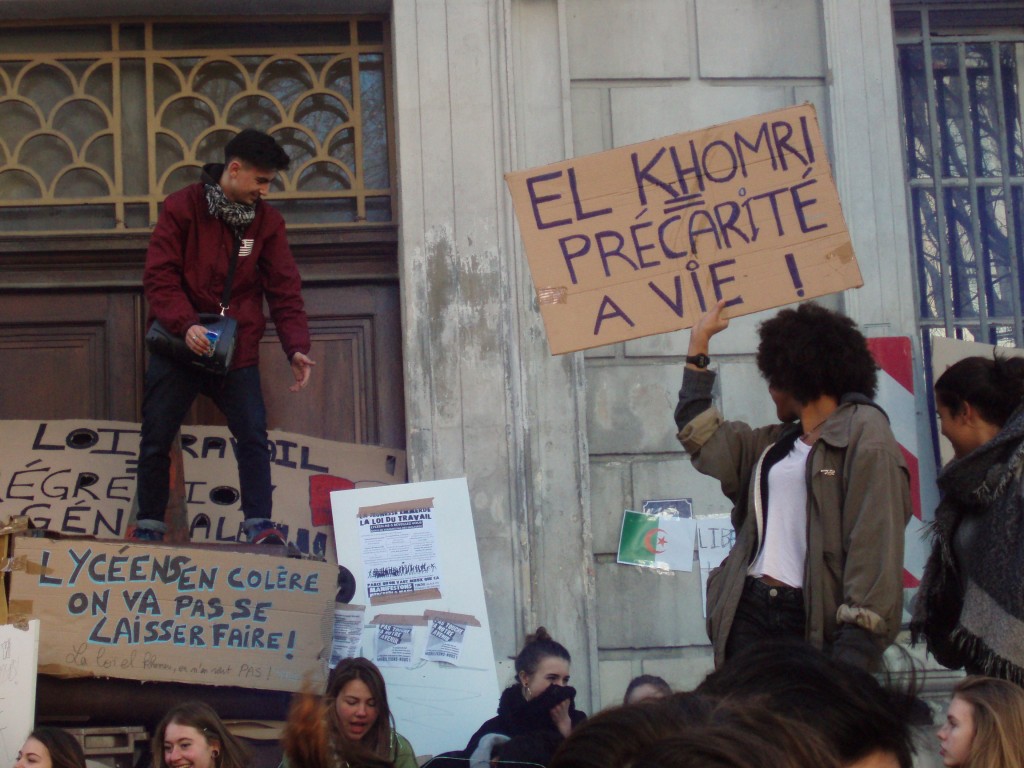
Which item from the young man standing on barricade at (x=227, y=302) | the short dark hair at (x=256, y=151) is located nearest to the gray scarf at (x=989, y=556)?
the young man standing on barricade at (x=227, y=302)

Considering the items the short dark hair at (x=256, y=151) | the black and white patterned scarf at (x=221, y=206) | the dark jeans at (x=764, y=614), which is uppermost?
the short dark hair at (x=256, y=151)

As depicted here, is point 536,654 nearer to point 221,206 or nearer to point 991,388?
point 221,206

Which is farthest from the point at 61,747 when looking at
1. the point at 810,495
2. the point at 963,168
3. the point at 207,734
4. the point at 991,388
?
the point at 963,168

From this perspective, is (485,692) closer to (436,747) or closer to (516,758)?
(436,747)

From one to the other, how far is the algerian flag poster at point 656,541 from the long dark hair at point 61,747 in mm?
2815

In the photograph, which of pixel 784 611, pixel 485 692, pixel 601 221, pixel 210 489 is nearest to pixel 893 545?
pixel 784 611

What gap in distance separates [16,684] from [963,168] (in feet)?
17.6

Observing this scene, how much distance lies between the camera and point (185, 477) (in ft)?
22.7

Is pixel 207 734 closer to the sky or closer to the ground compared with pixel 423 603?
closer to the ground

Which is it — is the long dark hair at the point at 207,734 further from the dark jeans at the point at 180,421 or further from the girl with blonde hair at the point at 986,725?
the girl with blonde hair at the point at 986,725

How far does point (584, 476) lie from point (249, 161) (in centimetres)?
215

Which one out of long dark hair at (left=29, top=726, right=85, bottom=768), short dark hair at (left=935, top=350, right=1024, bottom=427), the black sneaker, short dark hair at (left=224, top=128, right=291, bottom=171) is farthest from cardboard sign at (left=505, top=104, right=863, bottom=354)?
long dark hair at (left=29, top=726, right=85, bottom=768)

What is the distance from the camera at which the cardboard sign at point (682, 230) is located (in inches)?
201

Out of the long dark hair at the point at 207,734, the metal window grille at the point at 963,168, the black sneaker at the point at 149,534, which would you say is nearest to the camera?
the long dark hair at the point at 207,734
